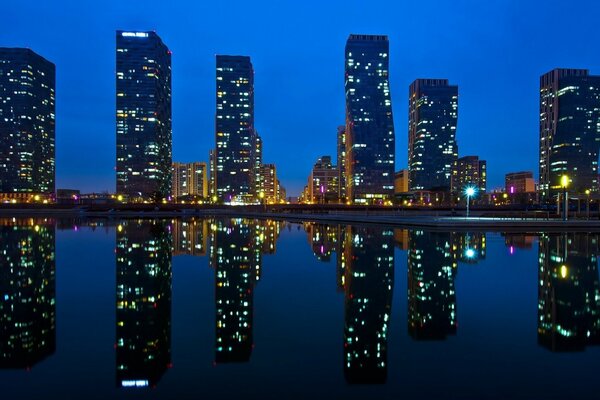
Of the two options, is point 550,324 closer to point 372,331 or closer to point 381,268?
point 372,331

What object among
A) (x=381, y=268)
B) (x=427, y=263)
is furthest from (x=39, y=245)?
(x=427, y=263)

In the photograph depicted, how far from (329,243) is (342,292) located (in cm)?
1343

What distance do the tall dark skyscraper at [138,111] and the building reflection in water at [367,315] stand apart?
183185 mm

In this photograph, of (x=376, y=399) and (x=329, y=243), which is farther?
(x=329, y=243)

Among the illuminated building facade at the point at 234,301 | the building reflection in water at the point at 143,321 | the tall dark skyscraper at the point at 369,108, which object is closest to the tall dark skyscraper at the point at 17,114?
the tall dark skyscraper at the point at 369,108

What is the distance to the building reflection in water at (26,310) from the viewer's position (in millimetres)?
7199

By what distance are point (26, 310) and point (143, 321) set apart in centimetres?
321

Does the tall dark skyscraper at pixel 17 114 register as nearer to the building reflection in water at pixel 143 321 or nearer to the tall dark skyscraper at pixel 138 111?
the tall dark skyscraper at pixel 138 111

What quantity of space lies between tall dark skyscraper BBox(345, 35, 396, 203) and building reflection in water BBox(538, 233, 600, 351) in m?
167

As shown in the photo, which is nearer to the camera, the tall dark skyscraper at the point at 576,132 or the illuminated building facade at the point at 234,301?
the illuminated building facade at the point at 234,301

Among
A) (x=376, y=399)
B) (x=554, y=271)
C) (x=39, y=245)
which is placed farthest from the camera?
(x=39, y=245)

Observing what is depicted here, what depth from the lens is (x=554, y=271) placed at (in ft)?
48.8

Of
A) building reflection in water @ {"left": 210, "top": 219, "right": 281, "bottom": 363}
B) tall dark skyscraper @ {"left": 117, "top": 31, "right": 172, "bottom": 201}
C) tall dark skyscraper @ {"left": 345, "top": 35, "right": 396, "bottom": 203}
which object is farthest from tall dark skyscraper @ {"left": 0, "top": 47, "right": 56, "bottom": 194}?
building reflection in water @ {"left": 210, "top": 219, "right": 281, "bottom": 363}

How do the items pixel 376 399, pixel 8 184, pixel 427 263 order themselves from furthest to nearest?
1. pixel 8 184
2. pixel 427 263
3. pixel 376 399
